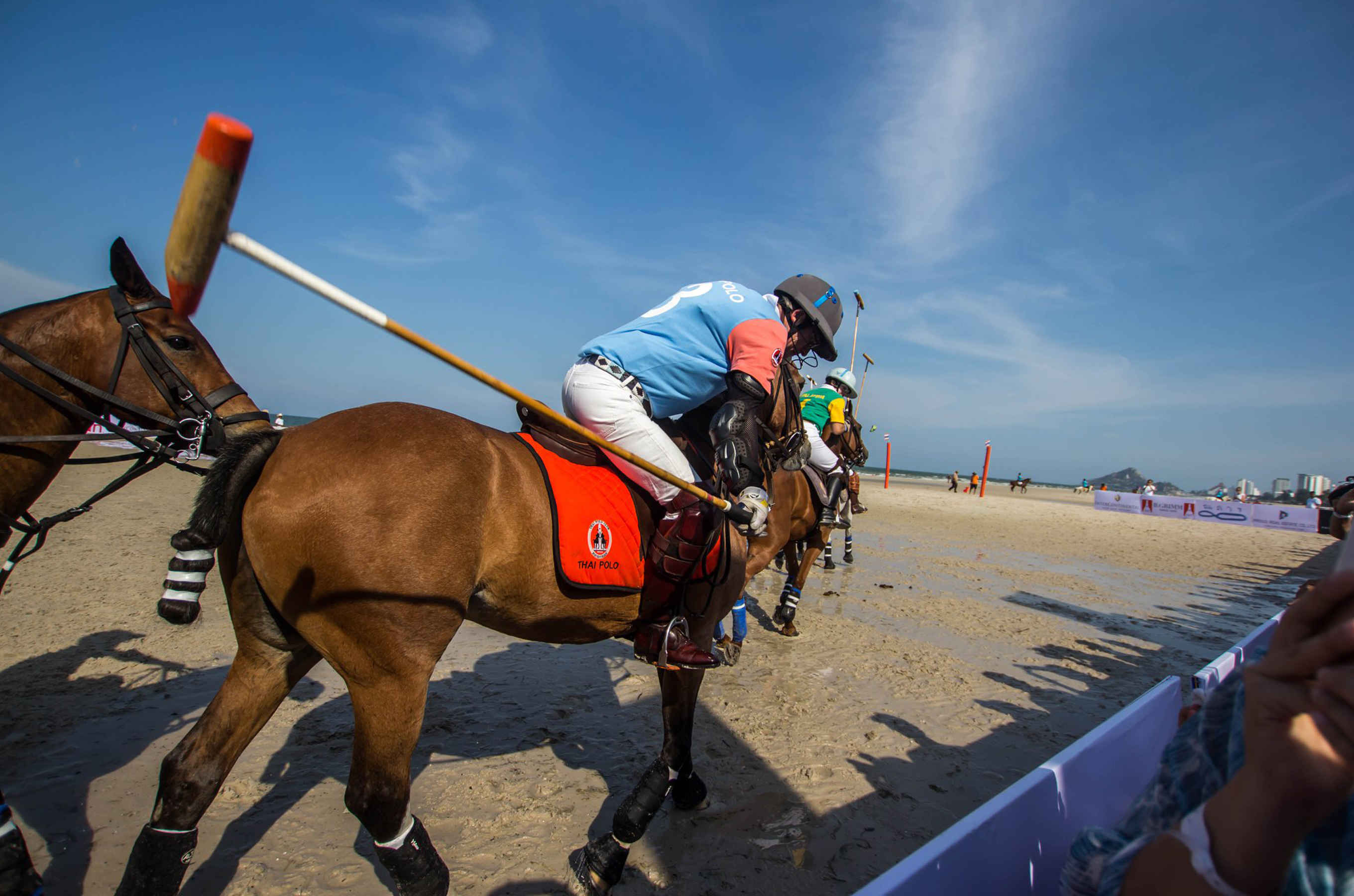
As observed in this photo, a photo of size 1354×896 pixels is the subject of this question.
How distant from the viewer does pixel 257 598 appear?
2.36 meters

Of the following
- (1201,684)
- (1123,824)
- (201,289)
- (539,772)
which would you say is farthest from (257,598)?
(1201,684)

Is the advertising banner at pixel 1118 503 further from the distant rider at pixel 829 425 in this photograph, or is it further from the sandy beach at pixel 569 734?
the distant rider at pixel 829 425

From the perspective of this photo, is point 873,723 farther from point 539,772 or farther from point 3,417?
point 3,417

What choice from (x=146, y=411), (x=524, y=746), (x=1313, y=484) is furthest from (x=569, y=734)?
(x=1313, y=484)

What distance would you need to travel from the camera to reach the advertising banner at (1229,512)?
79.5 feet

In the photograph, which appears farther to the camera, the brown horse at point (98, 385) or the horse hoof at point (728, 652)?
the horse hoof at point (728, 652)

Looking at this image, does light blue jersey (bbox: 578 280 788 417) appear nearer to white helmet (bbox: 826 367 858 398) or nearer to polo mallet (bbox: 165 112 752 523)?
polo mallet (bbox: 165 112 752 523)

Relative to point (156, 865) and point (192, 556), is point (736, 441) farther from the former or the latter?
point (156, 865)

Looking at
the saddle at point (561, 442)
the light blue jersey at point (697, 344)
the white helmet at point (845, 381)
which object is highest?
the white helmet at point (845, 381)

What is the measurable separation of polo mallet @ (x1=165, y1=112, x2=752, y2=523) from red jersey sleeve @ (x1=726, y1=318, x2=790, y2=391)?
1564 mm

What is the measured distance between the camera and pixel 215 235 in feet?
5.58

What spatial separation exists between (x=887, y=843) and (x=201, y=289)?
358 centimetres

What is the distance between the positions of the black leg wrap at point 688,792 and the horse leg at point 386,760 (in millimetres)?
1356

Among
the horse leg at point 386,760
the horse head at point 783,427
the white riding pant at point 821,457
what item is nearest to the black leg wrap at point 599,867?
the horse leg at point 386,760
